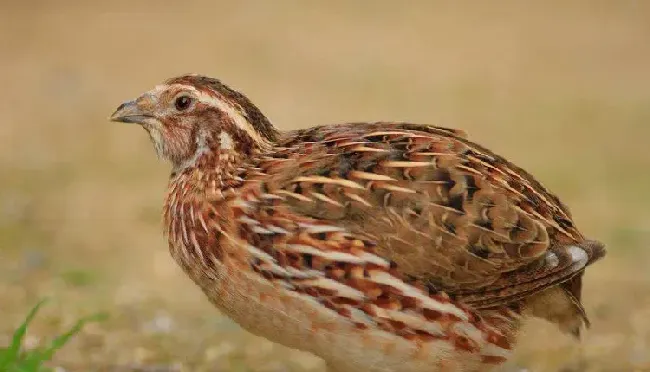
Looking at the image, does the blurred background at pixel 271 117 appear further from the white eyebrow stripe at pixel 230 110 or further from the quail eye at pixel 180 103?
the quail eye at pixel 180 103

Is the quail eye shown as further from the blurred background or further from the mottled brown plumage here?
the blurred background

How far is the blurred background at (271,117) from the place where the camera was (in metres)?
8.00

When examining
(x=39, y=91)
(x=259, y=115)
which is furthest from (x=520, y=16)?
(x=259, y=115)

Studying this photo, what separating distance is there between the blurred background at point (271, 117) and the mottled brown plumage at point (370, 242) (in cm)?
55

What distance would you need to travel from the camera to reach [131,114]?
5980 millimetres

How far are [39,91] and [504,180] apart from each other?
990 cm

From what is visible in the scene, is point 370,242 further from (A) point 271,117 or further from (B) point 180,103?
(A) point 271,117

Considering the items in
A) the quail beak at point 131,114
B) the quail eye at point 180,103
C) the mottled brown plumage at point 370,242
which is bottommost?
the mottled brown plumage at point 370,242

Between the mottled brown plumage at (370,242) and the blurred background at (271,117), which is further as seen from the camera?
the blurred background at (271,117)

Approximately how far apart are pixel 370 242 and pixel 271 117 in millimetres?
7883

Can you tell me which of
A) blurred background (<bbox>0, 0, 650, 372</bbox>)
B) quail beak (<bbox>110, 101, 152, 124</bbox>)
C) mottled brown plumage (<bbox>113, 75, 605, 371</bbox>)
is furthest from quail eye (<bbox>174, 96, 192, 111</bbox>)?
blurred background (<bbox>0, 0, 650, 372</bbox>)

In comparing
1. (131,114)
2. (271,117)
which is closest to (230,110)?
(131,114)

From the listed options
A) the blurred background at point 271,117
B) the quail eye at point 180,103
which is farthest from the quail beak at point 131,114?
the blurred background at point 271,117

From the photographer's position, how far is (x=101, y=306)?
8422 millimetres
